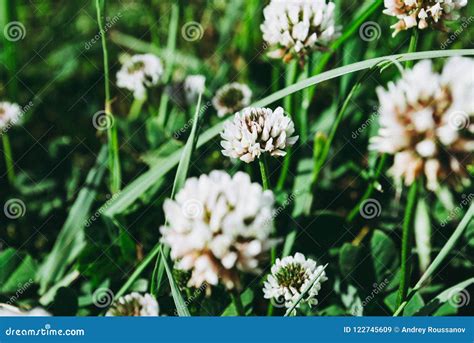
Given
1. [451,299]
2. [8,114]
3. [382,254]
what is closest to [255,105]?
[382,254]

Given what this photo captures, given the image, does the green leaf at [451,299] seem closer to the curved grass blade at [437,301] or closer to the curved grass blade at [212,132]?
the curved grass blade at [437,301]

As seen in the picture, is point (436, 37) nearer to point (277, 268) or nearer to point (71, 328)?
point (277, 268)

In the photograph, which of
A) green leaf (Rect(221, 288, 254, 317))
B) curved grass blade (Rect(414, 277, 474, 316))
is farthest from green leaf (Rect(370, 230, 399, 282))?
green leaf (Rect(221, 288, 254, 317))

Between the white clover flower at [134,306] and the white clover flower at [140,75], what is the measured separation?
24.8 inches

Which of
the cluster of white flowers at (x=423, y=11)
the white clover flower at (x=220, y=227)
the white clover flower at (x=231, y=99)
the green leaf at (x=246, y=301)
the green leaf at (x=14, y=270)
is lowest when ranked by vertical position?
the green leaf at (x=14, y=270)

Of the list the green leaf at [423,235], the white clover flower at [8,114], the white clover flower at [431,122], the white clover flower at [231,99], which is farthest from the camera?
the white clover flower at [8,114]

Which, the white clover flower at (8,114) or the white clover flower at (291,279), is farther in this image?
the white clover flower at (8,114)

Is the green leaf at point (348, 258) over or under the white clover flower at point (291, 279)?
over

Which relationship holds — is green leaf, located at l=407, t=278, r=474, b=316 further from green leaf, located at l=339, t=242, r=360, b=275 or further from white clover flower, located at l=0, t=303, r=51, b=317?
white clover flower, located at l=0, t=303, r=51, b=317

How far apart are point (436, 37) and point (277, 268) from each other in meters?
1.01

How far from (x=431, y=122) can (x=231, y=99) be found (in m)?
0.82

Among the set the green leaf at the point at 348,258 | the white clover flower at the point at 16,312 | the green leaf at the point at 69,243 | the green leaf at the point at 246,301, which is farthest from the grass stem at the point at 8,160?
the green leaf at the point at 348,258

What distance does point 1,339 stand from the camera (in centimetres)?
127

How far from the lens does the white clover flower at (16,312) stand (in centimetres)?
123
